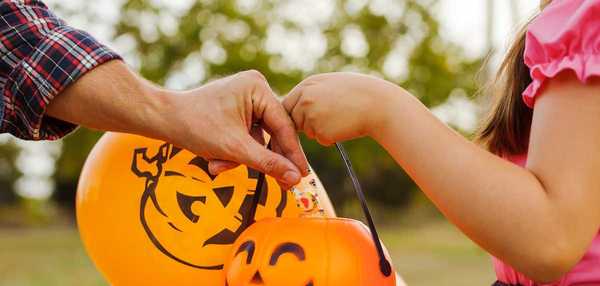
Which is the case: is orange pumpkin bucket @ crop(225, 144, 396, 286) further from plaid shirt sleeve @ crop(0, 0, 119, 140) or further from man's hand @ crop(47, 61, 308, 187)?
plaid shirt sleeve @ crop(0, 0, 119, 140)

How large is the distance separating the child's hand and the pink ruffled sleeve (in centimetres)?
26

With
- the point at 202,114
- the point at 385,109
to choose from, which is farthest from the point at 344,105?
the point at 202,114

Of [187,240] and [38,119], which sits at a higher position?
[38,119]

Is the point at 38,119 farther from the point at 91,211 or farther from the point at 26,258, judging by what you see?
the point at 26,258

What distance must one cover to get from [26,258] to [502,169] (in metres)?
9.47

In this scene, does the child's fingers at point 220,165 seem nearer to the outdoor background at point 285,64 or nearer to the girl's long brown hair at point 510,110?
the girl's long brown hair at point 510,110

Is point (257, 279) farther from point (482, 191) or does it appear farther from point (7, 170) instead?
point (7, 170)

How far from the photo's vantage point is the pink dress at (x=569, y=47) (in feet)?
4.21

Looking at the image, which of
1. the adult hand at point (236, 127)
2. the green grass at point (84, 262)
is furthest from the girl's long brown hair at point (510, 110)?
the green grass at point (84, 262)

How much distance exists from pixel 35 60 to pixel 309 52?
51.7 feet

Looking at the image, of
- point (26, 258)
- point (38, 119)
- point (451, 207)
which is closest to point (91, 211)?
point (38, 119)

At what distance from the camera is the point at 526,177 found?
1239 millimetres

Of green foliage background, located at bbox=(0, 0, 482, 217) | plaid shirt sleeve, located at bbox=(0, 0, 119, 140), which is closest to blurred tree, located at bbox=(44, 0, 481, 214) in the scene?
green foliage background, located at bbox=(0, 0, 482, 217)

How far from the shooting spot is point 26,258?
9.76 m
